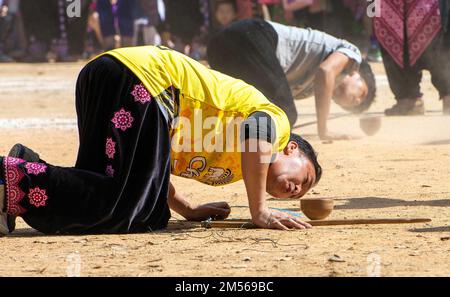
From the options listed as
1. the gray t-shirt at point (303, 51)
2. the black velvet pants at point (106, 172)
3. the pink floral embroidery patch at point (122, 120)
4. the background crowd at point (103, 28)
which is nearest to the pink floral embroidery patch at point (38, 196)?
the black velvet pants at point (106, 172)

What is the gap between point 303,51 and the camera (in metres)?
9.30

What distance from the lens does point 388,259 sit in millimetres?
4754

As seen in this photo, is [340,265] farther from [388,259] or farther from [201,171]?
[201,171]

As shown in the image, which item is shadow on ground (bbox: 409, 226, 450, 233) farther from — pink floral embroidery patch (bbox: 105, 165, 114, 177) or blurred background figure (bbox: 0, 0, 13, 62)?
blurred background figure (bbox: 0, 0, 13, 62)

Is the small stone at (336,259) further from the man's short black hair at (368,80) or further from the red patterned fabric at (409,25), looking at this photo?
the red patterned fabric at (409,25)

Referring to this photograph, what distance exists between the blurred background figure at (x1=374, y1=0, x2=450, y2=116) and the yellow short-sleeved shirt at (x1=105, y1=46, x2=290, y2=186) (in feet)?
20.3

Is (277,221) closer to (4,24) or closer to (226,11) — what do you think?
(226,11)

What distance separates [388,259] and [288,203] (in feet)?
6.19

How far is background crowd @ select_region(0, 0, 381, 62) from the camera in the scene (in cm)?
1812

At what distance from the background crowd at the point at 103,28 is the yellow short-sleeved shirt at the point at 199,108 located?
11972 mm

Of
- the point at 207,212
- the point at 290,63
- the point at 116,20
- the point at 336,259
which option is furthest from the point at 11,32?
the point at 336,259

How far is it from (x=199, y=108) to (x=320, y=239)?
784 millimetres

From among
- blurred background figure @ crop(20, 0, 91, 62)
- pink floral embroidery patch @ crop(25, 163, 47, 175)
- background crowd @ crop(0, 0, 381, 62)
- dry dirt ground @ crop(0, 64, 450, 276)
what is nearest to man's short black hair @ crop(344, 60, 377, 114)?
dry dirt ground @ crop(0, 64, 450, 276)
